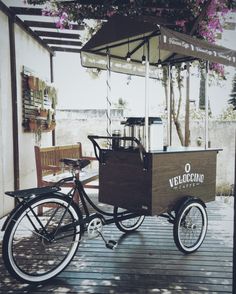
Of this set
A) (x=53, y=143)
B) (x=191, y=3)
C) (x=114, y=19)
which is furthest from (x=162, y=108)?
(x=114, y=19)

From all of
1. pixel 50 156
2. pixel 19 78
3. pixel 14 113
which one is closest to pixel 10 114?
pixel 14 113

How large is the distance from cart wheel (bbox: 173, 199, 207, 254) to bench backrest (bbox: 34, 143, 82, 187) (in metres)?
1.97

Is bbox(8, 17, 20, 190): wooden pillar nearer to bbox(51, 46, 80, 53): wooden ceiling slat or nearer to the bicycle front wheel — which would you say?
the bicycle front wheel

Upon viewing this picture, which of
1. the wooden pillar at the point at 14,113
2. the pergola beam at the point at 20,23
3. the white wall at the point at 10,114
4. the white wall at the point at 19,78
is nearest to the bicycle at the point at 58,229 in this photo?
the white wall at the point at 10,114

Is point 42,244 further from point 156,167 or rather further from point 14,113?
point 14,113

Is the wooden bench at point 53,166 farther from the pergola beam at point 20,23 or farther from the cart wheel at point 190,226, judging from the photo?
the pergola beam at point 20,23

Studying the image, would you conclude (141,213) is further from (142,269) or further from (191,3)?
(191,3)

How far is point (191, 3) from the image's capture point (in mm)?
4922

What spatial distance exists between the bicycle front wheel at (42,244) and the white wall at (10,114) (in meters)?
1.40

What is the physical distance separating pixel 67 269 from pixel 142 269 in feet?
2.34

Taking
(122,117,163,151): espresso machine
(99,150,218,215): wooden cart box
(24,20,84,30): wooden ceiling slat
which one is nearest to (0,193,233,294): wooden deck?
(99,150,218,215): wooden cart box

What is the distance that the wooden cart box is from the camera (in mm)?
3045

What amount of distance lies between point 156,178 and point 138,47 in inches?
73.5

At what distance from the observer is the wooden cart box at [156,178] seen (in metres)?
3.04
